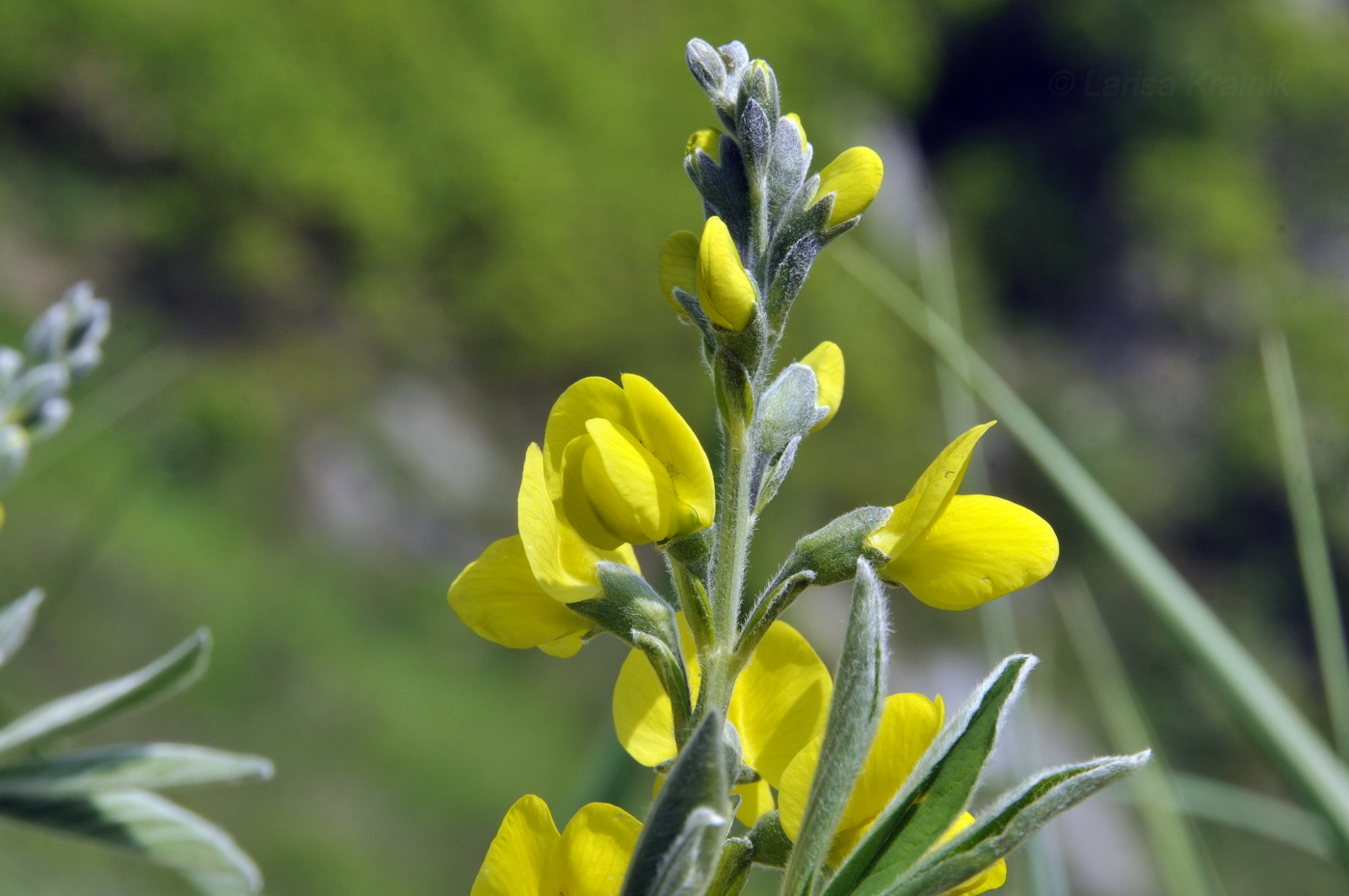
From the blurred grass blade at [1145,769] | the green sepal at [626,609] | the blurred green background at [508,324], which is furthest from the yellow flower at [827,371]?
the blurred green background at [508,324]

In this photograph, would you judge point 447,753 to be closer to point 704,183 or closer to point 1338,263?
point 704,183

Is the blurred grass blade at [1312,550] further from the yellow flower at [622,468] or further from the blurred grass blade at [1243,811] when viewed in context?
the yellow flower at [622,468]

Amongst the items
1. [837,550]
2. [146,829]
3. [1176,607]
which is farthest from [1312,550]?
[146,829]

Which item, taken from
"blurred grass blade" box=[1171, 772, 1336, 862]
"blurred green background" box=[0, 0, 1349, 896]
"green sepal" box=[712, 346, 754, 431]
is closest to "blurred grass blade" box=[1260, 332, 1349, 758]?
"blurred grass blade" box=[1171, 772, 1336, 862]

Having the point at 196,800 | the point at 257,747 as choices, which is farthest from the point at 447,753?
the point at 196,800

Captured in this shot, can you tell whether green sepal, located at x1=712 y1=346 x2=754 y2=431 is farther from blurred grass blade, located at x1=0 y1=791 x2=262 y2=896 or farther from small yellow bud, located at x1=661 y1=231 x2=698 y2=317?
blurred grass blade, located at x1=0 y1=791 x2=262 y2=896
